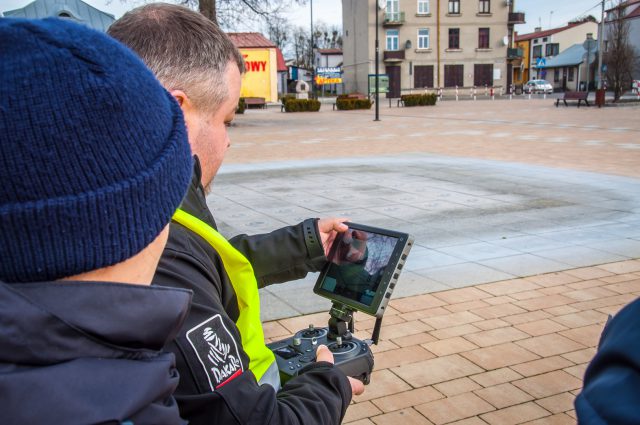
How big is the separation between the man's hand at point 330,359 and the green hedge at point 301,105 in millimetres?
33655

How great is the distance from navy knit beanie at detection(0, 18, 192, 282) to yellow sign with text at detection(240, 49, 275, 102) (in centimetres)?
3672

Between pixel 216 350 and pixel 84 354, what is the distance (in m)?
0.45

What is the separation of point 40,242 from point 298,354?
105 cm

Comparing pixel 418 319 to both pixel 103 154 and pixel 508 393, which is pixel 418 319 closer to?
pixel 508 393

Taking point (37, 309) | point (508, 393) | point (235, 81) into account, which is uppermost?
point (235, 81)

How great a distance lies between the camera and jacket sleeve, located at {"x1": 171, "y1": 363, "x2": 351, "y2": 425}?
1.32m

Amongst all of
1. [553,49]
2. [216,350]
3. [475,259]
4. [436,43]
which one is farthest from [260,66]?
[553,49]

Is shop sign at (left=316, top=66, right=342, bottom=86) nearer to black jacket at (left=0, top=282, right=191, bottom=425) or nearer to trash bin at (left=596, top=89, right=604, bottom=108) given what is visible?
trash bin at (left=596, top=89, right=604, bottom=108)

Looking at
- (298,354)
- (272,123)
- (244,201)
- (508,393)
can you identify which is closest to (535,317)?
(508,393)

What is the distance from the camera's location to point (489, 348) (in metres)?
3.84

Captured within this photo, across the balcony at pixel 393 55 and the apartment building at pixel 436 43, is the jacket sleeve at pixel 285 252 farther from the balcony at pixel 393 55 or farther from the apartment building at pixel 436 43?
the balcony at pixel 393 55

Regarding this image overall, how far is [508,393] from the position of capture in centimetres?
330

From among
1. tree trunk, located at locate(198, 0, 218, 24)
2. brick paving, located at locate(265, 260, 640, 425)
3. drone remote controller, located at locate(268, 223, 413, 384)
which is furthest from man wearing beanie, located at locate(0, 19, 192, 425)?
tree trunk, located at locate(198, 0, 218, 24)

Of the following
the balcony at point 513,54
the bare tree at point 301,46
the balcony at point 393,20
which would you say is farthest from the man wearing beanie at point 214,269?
the bare tree at point 301,46
